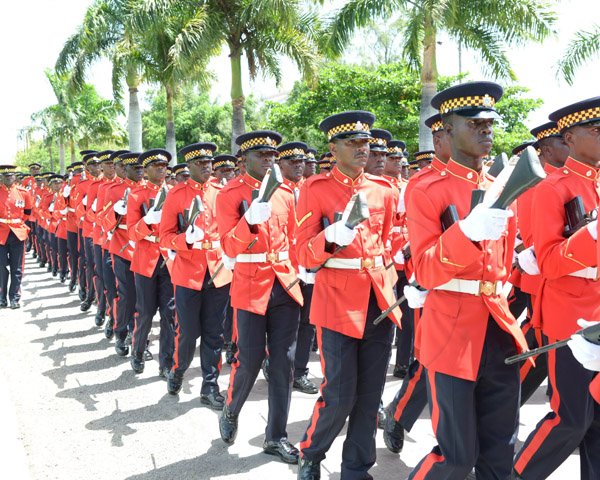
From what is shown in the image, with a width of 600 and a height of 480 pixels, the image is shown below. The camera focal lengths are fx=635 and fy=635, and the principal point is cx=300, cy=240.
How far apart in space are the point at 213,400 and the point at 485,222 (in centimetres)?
374

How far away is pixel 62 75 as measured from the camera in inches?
857

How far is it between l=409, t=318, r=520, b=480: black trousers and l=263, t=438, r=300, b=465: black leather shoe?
1536mm

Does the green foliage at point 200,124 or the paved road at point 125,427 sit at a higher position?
the green foliage at point 200,124

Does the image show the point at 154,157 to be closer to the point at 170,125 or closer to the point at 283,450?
the point at 283,450

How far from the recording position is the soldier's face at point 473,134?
3.04m

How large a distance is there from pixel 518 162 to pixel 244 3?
1525 cm

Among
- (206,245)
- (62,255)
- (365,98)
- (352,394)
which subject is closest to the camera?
(352,394)

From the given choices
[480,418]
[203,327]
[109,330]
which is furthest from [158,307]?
[480,418]

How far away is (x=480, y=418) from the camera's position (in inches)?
119

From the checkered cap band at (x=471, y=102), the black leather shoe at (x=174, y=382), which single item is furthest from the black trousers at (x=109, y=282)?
the checkered cap band at (x=471, y=102)

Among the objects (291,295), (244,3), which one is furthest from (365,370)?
(244,3)

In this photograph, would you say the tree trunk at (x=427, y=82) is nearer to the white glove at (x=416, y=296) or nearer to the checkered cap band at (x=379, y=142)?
the checkered cap band at (x=379, y=142)

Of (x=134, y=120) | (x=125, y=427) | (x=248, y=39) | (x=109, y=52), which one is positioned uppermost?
(x=109, y=52)

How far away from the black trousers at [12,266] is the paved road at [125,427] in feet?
10.9
